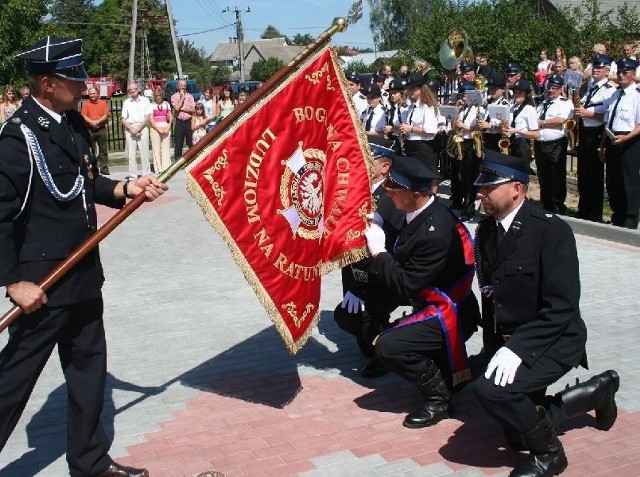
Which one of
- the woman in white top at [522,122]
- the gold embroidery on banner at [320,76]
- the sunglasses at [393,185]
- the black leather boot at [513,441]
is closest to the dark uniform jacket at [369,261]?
the sunglasses at [393,185]

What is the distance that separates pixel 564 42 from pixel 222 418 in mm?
19257

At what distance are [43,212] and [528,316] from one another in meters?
2.59

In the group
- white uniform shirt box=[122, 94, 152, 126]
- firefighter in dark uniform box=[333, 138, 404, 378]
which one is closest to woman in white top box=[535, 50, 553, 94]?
white uniform shirt box=[122, 94, 152, 126]

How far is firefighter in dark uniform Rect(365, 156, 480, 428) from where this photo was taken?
205 inches

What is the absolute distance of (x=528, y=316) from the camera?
457cm

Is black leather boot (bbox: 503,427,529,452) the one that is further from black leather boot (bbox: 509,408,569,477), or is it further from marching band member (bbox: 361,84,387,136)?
marching band member (bbox: 361,84,387,136)

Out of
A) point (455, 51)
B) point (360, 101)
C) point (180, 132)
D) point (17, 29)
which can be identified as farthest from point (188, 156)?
point (17, 29)

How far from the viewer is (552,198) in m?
11.6

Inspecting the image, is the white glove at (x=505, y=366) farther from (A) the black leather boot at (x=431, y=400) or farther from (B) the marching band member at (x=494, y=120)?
(B) the marching band member at (x=494, y=120)

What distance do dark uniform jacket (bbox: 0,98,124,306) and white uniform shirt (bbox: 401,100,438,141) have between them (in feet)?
26.2

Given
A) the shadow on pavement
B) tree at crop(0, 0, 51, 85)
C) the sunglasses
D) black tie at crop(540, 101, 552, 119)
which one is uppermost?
tree at crop(0, 0, 51, 85)

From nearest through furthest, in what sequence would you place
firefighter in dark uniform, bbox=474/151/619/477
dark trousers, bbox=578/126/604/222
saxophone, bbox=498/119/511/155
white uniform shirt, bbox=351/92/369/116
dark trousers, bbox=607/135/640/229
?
firefighter in dark uniform, bbox=474/151/619/477 → dark trousers, bbox=607/135/640/229 → dark trousers, bbox=578/126/604/222 → saxophone, bbox=498/119/511/155 → white uniform shirt, bbox=351/92/369/116

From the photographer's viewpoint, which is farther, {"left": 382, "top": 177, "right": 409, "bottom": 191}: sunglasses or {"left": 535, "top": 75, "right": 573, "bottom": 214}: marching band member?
{"left": 535, "top": 75, "right": 573, "bottom": 214}: marching band member

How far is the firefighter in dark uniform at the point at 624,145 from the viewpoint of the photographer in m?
10.1
